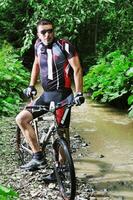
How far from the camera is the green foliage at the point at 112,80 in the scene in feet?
42.6

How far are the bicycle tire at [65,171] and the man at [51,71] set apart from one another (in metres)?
0.44

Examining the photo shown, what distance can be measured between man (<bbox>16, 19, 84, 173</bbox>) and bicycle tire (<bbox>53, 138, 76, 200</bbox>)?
44 cm

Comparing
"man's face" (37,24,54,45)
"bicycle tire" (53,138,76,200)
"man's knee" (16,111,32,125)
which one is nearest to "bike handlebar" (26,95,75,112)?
"man's knee" (16,111,32,125)

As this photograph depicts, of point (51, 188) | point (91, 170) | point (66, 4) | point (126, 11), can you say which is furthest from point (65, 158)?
point (126, 11)

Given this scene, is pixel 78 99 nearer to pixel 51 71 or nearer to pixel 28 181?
pixel 51 71

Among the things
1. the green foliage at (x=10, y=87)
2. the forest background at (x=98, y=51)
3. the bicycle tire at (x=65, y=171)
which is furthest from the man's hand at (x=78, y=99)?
the green foliage at (x=10, y=87)

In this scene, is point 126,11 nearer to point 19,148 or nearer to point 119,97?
point 119,97

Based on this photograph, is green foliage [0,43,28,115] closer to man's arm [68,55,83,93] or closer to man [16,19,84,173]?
man [16,19,84,173]

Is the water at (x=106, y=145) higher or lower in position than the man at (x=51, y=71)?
lower

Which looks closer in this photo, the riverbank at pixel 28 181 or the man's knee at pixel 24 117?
the riverbank at pixel 28 181

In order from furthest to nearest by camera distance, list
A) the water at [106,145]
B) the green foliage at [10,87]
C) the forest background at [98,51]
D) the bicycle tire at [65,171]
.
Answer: the green foliage at [10,87] < the forest background at [98,51] < the water at [106,145] < the bicycle tire at [65,171]

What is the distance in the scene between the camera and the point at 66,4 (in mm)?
10195

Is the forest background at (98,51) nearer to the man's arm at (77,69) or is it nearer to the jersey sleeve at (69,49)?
the jersey sleeve at (69,49)

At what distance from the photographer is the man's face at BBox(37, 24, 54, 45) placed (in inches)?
250
